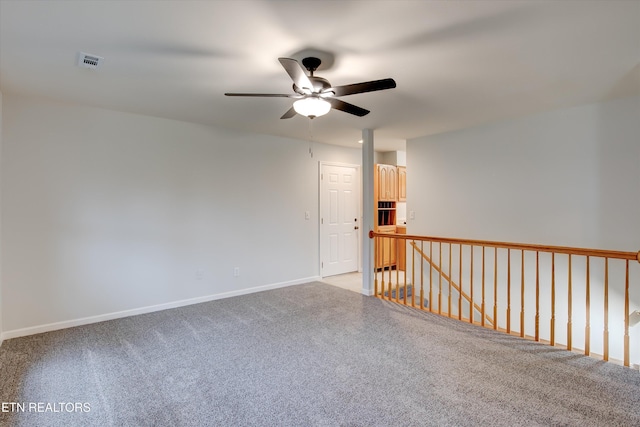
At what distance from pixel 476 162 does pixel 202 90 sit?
138 inches

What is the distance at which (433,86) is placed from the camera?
2.89 metres

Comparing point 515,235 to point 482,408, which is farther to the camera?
point 515,235

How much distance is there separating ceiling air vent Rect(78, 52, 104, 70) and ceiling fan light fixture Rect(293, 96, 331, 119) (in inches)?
56.7

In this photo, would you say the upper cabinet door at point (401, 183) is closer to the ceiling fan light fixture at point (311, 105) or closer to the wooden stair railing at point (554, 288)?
the wooden stair railing at point (554, 288)

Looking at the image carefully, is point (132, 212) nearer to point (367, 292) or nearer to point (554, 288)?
point (367, 292)

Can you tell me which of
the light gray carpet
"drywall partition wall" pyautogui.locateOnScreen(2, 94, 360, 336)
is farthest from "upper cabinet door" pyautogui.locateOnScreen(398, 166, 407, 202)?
the light gray carpet

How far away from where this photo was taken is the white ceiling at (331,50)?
1803mm

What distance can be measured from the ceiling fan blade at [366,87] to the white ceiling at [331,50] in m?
0.27

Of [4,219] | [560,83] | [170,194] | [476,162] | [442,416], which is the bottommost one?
[442,416]

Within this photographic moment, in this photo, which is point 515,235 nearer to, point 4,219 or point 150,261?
point 150,261

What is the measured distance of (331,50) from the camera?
224cm

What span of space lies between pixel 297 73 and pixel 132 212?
277 centimetres

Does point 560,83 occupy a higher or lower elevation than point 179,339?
higher

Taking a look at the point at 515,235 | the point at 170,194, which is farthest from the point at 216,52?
the point at 515,235
